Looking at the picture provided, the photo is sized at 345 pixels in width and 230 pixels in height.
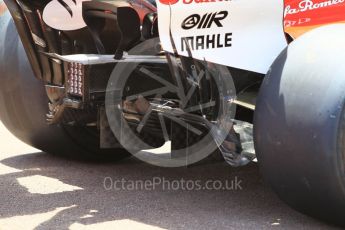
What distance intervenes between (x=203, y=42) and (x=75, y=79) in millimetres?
797

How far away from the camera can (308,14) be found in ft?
12.4

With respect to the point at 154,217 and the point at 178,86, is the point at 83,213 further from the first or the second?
the point at 178,86

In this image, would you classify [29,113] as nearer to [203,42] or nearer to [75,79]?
[75,79]

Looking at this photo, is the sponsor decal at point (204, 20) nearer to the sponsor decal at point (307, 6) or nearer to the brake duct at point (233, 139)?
the sponsor decal at point (307, 6)

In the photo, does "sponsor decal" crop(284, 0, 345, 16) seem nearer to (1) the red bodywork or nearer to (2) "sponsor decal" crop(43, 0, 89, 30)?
(1) the red bodywork

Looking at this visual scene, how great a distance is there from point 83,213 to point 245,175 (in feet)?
4.44

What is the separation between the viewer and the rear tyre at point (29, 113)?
4812 millimetres

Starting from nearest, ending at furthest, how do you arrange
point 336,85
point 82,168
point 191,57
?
point 336,85 → point 191,57 → point 82,168

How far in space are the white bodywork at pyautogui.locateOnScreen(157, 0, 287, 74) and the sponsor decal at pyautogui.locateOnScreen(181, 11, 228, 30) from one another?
0.01 metres

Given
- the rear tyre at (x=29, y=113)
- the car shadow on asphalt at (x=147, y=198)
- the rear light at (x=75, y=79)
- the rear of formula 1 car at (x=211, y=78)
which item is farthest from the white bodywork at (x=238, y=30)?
the rear tyre at (x=29, y=113)

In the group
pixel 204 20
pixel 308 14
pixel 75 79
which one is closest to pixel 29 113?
pixel 75 79

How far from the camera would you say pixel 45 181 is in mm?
4746

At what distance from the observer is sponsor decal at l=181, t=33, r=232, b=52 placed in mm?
3650

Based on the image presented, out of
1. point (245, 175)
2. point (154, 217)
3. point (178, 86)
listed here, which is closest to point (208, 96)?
point (178, 86)
